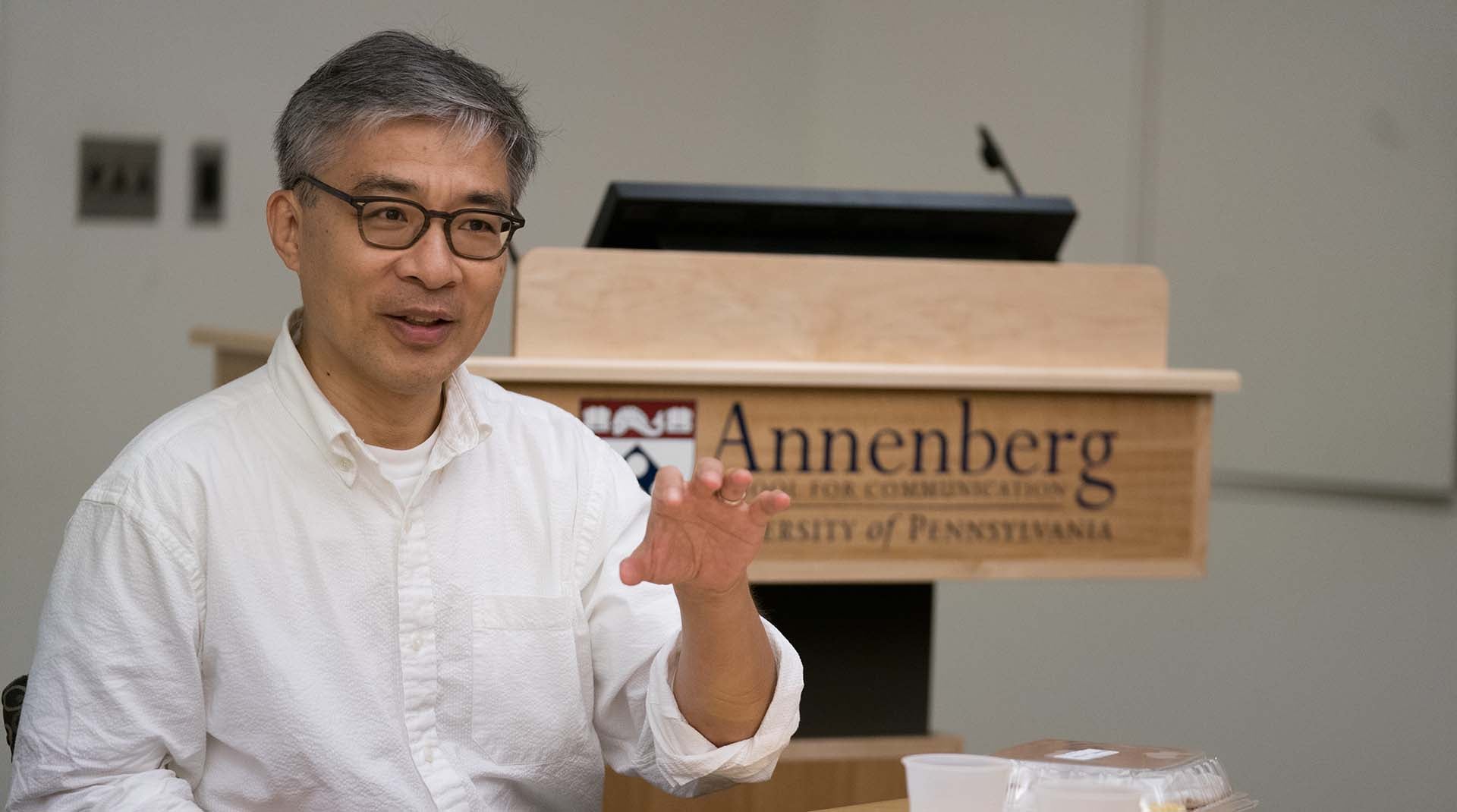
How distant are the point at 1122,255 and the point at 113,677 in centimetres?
280

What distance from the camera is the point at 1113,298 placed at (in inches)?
76.4

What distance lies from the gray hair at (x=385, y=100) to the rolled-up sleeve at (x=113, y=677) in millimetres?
350

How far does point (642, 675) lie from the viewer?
4.57 feet

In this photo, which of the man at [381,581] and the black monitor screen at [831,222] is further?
the black monitor screen at [831,222]

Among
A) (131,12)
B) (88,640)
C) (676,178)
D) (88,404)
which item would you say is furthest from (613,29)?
(88,640)

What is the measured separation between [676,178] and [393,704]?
2.61 meters

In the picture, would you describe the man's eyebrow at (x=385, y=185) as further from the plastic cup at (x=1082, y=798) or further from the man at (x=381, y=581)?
the plastic cup at (x=1082, y=798)

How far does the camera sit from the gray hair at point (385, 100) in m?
1.30

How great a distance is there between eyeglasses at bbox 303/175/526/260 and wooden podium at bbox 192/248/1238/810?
1.35 ft

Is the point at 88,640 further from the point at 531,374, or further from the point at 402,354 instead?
the point at 531,374

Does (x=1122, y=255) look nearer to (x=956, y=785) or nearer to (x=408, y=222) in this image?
(x=408, y=222)

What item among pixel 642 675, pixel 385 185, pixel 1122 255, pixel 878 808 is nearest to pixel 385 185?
pixel 385 185

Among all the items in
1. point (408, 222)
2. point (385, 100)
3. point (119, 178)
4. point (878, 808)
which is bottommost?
point (878, 808)

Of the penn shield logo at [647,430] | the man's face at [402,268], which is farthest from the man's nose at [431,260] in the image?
the penn shield logo at [647,430]
